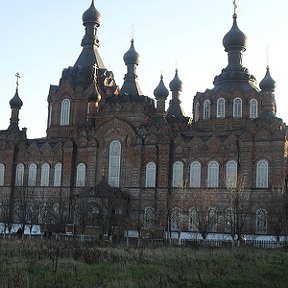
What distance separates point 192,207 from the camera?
4012cm

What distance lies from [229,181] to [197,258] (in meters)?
19.2

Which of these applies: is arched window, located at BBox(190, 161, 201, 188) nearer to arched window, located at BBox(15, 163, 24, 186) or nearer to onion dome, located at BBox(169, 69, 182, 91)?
onion dome, located at BBox(169, 69, 182, 91)

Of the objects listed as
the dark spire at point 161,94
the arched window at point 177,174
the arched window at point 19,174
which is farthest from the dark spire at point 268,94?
the arched window at point 19,174

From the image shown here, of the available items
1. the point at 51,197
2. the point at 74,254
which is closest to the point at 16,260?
the point at 74,254

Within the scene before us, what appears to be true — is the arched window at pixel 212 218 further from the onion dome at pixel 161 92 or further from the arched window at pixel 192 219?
the onion dome at pixel 161 92

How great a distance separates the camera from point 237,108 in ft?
146

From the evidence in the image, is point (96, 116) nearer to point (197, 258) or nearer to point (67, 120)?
point (67, 120)

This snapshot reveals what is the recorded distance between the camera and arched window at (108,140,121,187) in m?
44.2

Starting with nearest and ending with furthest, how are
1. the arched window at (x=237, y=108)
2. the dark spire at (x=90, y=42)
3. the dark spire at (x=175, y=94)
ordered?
the arched window at (x=237, y=108) → the dark spire at (x=90, y=42) → the dark spire at (x=175, y=94)

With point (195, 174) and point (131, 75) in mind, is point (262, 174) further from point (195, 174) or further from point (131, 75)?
point (131, 75)

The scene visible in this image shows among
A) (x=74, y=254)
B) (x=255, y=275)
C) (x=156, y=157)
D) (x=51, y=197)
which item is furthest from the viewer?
(x=51, y=197)

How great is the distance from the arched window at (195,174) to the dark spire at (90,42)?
54.2 feet

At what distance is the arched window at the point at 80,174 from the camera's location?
1788 inches

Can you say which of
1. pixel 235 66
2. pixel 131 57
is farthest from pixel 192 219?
pixel 131 57
